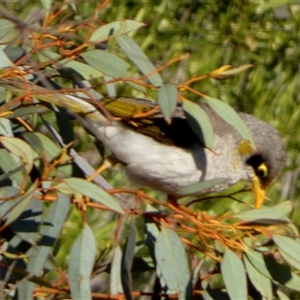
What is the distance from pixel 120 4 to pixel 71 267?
232 centimetres

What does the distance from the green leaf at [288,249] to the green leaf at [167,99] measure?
0.44 metres

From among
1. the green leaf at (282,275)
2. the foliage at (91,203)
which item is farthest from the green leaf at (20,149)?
the green leaf at (282,275)

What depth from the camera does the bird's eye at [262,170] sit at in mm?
3771

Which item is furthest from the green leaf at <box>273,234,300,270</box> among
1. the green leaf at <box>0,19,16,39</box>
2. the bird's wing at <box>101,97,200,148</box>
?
the green leaf at <box>0,19,16,39</box>

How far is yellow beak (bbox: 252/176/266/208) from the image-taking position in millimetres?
3643

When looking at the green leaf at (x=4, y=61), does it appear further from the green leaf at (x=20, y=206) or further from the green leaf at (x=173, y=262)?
the green leaf at (x=173, y=262)

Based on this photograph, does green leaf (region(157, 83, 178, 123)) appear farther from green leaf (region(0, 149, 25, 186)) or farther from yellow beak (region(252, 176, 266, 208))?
yellow beak (region(252, 176, 266, 208))

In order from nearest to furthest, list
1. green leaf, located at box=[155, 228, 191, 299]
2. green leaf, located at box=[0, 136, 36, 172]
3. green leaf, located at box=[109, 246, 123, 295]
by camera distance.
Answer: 1. green leaf, located at box=[0, 136, 36, 172]
2. green leaf, located at box=[155, 228, 191, 299]
3. green leaf, located at box=[109, 246, 123, 295]

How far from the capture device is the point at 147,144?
3441mm

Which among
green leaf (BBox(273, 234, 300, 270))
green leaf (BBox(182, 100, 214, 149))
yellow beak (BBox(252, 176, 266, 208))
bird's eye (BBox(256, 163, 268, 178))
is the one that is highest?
green leaf (BBox(182, 100, 214, 149))

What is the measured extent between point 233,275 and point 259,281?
109 mm

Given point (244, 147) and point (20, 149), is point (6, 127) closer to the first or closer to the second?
point (20, 149)

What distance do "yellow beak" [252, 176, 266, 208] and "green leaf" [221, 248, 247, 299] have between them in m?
1.25

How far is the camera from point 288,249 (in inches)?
91.6
